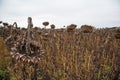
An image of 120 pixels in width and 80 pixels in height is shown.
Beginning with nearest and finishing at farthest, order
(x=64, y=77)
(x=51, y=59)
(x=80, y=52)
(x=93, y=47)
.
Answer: (x=64, y=77) → (x=80, y=52) → (x=51, y=59) → (x=93, y=47)

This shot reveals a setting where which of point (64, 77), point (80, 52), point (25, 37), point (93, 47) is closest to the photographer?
point (25, 37)

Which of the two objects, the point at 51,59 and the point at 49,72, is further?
the point at 51,59

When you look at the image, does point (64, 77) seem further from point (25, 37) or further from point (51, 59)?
point (25, 37)

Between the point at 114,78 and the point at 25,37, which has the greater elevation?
the point at 25,37

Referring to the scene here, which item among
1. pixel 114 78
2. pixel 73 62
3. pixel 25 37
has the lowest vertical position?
pixel 114 78

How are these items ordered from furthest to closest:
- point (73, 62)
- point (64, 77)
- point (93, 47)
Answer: point (93, 47), point (73, 62), point (64, 77)

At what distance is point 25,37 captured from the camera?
2.94 meters

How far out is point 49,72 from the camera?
5.85 metres

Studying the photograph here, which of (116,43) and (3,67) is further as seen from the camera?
(116,43)

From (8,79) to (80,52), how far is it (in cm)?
179

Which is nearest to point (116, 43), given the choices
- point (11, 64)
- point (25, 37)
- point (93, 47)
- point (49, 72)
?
point (93, 47)

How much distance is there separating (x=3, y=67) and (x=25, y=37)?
3539mm

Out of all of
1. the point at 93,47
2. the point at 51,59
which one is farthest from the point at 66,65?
the point at 93,47

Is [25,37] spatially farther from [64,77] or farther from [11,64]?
[11,64]
